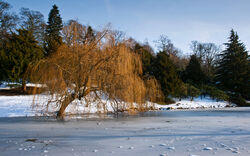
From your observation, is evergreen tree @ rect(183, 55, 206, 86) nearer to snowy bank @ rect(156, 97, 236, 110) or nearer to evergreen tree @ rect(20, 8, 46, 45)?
snowy bank @ rect(156, 97, 236, 110)

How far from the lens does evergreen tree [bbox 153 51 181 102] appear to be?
616 inches

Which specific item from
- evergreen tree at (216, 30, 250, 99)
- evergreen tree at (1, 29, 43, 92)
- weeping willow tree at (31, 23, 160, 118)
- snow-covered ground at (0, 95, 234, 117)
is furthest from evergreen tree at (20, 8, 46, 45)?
evergreen tree at (216, 30, 250, 99)

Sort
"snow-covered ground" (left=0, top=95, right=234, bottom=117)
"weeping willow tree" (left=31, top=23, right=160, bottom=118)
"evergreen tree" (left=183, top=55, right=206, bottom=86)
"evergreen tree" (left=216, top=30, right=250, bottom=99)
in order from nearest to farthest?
1. "weeping willow tree" (left=31, top=23, right=160, bottom=118)
2. "snow-covered ground" (left=0, top=95, right=234, bottom=117)
3. "evergreen tree" (left=216, top=30, right=250, bottom=99)
4. "evergreen tree" (left=183, top=55, right=206, bottom=86)

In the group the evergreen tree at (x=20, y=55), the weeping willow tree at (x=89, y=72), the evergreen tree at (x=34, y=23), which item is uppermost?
the evergreen tree at (x=34, y=23)

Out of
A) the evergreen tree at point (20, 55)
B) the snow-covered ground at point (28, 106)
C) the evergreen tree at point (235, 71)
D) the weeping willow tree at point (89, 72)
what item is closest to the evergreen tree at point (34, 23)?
the evergreen tree at point (20, 55)

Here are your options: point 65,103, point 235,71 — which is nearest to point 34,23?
point 65,103

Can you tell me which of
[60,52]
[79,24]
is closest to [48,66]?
[60,52]

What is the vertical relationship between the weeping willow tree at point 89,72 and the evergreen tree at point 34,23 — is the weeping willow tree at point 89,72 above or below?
below

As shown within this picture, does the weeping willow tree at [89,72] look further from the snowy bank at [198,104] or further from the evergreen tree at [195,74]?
the evergreen tree at [195,74]

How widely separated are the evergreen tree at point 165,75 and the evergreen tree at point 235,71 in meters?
6.89

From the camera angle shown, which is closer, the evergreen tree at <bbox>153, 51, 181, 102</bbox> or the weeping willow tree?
the weeping willow tree

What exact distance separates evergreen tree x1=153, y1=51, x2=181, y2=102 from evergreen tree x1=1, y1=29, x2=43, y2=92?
9.70 m

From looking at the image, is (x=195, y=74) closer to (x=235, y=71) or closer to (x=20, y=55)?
(x=235, y=71)

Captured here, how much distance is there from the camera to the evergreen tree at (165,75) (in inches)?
616
